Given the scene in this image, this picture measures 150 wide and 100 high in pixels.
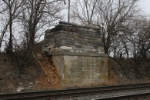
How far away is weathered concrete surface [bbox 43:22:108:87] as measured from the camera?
1566 centimetres

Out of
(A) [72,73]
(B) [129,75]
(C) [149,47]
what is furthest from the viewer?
(C) [149,47]

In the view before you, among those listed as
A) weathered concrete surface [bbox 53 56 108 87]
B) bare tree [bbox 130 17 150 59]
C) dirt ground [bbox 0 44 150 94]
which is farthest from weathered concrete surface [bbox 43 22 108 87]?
bare tree [bbox 130 17 150 59]

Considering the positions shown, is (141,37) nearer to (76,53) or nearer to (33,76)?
(76,53)

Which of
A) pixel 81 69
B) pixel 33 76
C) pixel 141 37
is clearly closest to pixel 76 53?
pixel 81 69

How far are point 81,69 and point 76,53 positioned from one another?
1233 millimetres

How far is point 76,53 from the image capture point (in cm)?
1622

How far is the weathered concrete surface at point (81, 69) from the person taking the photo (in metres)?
15.5

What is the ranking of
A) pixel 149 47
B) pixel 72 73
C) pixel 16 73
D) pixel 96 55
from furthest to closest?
pixel 149 47
pixel 96 55
pixel 72 73
pixel 16 73

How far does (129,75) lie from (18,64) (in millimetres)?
10707

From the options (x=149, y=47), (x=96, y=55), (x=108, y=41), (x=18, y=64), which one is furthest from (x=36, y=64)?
(x=149, y=47)

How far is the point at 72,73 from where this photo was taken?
15781 mm

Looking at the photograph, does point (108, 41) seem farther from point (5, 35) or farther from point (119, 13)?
point (5, 35)

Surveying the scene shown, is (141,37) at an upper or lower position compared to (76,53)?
upper

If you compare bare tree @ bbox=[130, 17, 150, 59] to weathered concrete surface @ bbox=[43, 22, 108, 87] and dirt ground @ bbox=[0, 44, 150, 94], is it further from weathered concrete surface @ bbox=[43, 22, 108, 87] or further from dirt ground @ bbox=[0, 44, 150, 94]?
weathered concrete surface @ bbox=[43, 22, 108, 87]
